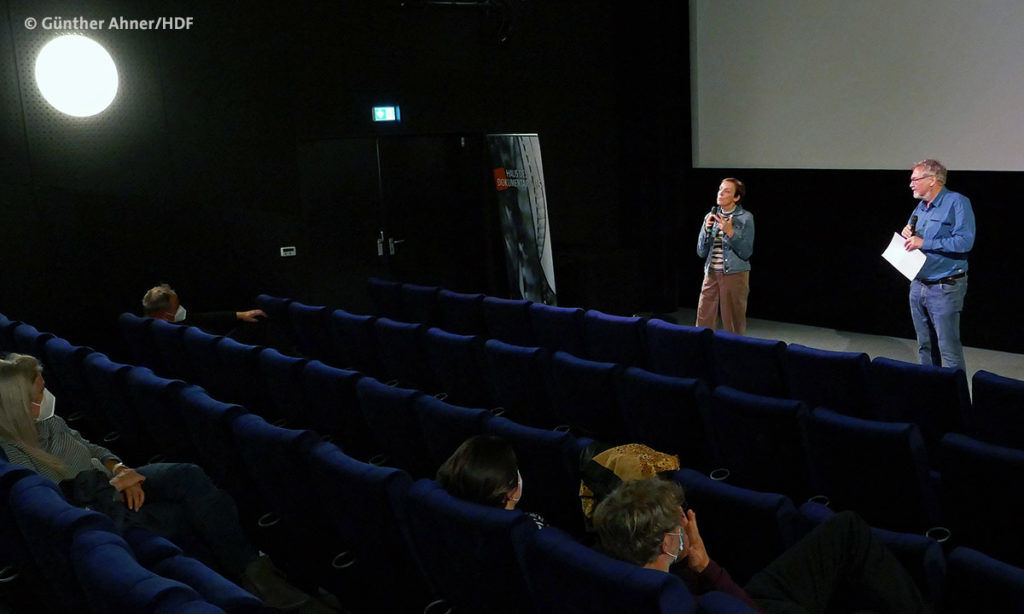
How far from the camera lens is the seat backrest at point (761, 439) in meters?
3.62

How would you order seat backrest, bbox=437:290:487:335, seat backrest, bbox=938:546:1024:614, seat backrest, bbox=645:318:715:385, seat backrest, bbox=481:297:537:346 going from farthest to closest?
seat backrest, bbox=437:290:487:335 → seat backrest, bbox=481:297:537:346 → seat backrest, bbox=645:318:715:385 → seat backrest, bbox=938:546:1024:614

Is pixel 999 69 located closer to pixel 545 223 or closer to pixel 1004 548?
pixel 545 223

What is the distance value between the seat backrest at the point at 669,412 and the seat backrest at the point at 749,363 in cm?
71

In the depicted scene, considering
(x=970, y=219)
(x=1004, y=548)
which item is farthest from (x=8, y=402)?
(x=970, y=219)

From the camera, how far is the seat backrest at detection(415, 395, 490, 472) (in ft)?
11.6

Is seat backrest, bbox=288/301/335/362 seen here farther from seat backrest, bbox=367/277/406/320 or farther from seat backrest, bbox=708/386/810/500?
seat backrest, bbox=708/386/810/500

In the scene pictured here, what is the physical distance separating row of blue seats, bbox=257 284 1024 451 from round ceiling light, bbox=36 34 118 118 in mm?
1962

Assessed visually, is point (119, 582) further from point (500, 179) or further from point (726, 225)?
point (500, 179)

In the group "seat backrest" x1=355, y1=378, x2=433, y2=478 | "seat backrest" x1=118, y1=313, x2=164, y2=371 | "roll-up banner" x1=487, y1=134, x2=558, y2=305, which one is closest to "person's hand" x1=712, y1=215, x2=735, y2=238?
"roll-up banner" x1=487, y1=134, x2=558, y2=305

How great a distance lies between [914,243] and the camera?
585cm

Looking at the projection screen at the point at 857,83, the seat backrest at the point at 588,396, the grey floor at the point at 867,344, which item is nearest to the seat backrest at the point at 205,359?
the seat backrest at the point at 588,396

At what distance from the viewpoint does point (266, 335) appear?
21.0 ft

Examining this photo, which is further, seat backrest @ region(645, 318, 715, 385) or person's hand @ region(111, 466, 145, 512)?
seat backrest @ region(645, 318, 715, 385)

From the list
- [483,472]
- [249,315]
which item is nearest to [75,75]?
[249,315]
